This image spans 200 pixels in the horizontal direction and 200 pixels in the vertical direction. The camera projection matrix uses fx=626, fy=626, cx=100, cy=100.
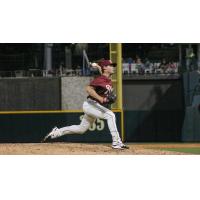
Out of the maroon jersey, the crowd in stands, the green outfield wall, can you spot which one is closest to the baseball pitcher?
the maroon jersey

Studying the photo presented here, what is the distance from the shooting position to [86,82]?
26.2m

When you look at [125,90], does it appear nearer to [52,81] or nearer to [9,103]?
[52,81]

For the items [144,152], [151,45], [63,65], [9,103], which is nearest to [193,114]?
[151,45]

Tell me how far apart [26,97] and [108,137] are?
5121 mm

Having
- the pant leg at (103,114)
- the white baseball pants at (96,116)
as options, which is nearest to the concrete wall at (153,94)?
the white baseball pants at (96,116)

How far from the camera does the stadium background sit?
85.4 feet

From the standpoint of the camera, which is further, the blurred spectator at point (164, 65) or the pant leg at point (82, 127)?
the blurred spectator at point (164, 65)

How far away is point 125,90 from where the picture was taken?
27.1 metres

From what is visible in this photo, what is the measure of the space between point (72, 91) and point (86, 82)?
76 centimetres

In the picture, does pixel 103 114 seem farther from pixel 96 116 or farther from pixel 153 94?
pixel 153 94

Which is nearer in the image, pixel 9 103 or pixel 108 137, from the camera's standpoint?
pixel 108 137

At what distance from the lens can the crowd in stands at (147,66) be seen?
26.7 m

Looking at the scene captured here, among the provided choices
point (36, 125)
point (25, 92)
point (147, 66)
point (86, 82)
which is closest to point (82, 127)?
point (36, 125)

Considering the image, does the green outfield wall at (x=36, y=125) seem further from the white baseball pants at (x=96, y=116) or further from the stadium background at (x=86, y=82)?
the white baseball pants at (x=96, y=116)
